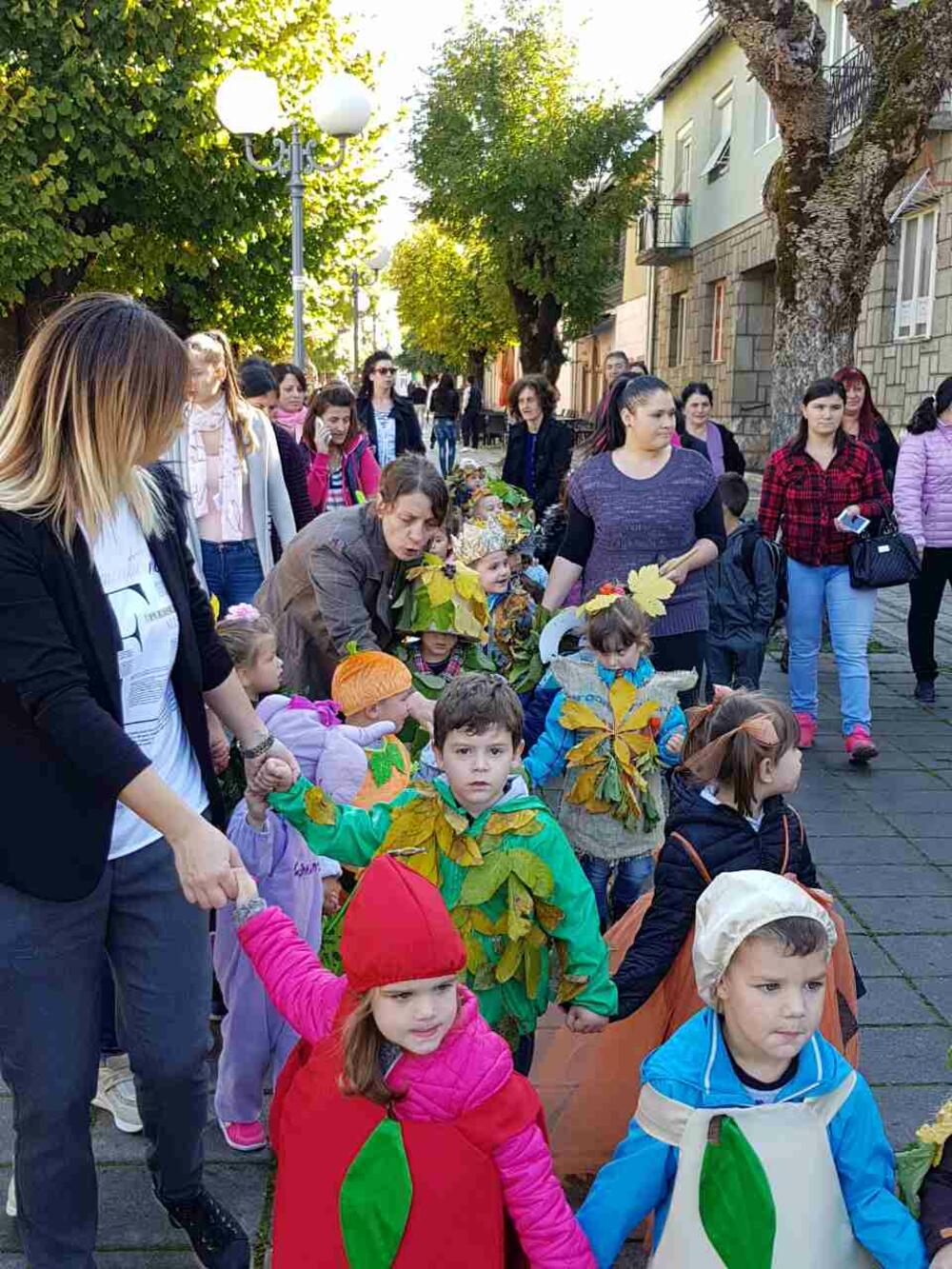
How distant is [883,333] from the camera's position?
17969mm

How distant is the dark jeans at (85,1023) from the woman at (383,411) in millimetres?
7436

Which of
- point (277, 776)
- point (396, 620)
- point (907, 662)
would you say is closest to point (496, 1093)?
point (277, 776)

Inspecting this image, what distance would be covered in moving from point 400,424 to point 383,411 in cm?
20

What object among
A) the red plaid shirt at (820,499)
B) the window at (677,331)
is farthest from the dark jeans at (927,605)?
the window at (677,331)

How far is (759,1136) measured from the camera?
2223 millimetres

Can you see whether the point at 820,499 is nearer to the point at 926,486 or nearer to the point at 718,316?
the point at 926,486

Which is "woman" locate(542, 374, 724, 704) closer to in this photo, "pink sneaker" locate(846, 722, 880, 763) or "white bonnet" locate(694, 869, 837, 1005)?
"pink sneaker" locate(846, 722, 880, 763)

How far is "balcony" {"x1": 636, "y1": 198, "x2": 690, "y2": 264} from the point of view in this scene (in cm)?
2970

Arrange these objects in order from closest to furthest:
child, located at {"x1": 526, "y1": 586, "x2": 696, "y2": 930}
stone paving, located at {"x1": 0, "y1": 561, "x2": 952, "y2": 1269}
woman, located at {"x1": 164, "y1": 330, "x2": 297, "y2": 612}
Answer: stone paving, located at {"x1": 0, "y1": 561, "x2": 952, "y2": 1269} < child, located at {"x1": 526, "y1": 586, "x2": 696, "y2": 930} < woman, located at {"x1": 164, "y1": 330, "x2": 297, "y2": 612}

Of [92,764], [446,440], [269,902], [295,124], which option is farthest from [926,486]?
[446,440]

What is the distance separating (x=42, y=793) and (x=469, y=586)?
7.48 ft

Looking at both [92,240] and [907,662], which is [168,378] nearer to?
[907,662]

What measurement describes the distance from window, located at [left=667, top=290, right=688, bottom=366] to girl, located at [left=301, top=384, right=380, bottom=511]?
24383 mm

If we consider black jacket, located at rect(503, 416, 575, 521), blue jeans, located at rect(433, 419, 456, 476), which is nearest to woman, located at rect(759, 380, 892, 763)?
black jacket, located at rect(503, 416, 575, 521)
